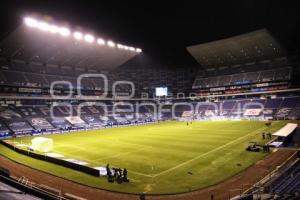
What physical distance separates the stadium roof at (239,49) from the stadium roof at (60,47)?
21.0 metres

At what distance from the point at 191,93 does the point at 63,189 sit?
77303 millimetres

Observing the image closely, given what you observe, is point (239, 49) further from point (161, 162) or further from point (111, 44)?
point (161, 162)

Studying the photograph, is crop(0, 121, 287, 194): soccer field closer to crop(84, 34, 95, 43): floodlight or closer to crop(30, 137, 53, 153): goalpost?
crop(30, 137, 53, 153): goalpost

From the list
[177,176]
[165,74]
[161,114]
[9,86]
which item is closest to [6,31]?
[9,86]

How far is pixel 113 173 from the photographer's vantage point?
801 inches

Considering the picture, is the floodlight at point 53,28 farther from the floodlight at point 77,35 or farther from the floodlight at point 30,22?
the floodlight at point 77,35

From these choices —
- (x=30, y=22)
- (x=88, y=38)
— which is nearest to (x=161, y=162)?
(x=30, y=22)

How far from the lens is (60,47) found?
205ft

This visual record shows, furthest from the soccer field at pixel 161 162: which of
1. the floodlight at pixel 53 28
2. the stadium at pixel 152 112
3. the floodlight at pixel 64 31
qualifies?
the floodlight at pixel 64 31

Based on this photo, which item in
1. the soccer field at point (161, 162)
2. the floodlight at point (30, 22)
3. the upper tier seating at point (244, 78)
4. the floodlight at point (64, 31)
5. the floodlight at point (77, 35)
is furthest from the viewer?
the upper tier seating at point (244, 78)

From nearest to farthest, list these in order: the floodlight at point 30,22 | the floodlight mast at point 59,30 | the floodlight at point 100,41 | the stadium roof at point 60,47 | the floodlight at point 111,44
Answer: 1. the floodlight at point 30,22
2. the floodlight mast at point 59,30
3. the stadium roof at point 60,47
4. the floodlight at point 100,41
5. the floodlight at point 111,44

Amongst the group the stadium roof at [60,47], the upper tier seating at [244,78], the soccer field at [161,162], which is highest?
the stadium roof at [60,47]

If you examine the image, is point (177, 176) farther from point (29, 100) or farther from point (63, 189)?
point (29, 100)

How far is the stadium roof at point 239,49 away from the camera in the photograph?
6316cm
